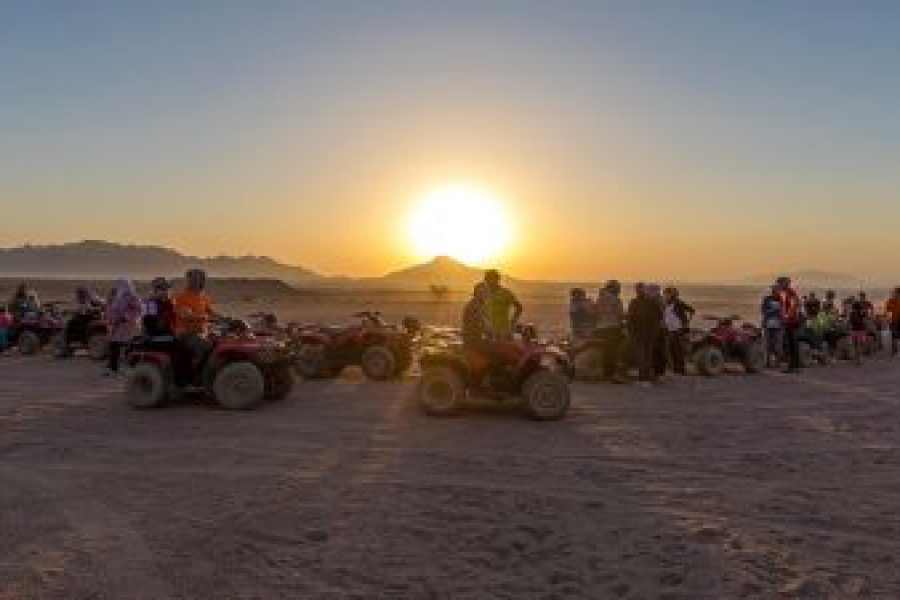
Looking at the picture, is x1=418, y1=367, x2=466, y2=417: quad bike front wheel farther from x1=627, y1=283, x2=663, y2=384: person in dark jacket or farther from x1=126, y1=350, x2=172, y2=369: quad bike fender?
x1=627, y1=283, x2=663, y2=384: person in dark jacket

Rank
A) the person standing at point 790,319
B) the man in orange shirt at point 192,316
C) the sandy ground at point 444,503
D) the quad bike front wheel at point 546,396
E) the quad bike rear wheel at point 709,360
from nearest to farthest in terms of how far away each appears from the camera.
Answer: the sandy ground at point 444,503, the quad bike front wheel at point 546,396, the man in orange shirt at point 192,316, the quad bike rear wheel at point 709,360, the person standing at point 790,319

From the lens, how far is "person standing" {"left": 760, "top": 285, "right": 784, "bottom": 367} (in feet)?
63.5

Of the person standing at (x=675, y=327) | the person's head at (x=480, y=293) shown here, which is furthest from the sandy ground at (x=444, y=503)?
the person standing at (x=675, y=327)

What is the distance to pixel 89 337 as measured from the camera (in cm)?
2111

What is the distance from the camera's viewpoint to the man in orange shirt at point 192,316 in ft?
45.4

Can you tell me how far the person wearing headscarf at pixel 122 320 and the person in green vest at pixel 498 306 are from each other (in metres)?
6.51

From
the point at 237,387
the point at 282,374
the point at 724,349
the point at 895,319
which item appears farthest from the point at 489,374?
the point at 895,319

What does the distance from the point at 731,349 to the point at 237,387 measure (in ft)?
30.9

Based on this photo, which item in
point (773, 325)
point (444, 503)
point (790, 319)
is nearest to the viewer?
point (444, 503)

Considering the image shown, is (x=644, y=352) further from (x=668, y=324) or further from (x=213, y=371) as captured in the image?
(x=213, y=371)

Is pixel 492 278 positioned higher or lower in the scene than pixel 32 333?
higher

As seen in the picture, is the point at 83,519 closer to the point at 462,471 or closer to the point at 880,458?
the point at 462,471

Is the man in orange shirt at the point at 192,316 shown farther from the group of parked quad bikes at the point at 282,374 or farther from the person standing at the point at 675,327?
the person standing at the point at 675,327

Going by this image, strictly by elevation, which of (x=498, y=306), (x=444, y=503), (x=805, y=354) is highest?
(x=498, y=306)
